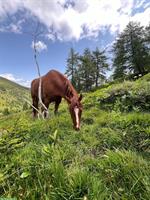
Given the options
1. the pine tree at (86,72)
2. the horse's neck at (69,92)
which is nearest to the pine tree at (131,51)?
the pine tree at (86,72)

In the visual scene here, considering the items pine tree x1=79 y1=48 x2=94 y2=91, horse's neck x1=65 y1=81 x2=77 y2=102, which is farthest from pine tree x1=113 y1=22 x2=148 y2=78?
horse's neck x1=65 y1=81 x2=77 y2=102

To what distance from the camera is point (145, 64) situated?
46844 millimetres

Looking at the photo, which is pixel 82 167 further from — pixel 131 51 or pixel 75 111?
pixel 131 51

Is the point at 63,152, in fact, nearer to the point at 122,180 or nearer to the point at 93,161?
the point at 93,161

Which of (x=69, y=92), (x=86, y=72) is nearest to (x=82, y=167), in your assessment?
(x=69, y=92)

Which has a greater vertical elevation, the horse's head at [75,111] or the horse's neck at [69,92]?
the horse's neck at [69,92]

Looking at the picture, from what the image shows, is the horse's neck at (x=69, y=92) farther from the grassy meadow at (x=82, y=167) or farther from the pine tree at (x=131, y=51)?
the pine tree at (x=131, y=51)

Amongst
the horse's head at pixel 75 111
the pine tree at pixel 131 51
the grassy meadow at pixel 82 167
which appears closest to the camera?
the grassy meadow at pixel 82 167

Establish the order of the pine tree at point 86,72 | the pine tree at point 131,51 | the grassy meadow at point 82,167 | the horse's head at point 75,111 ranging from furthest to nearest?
the pine tree at point 86,72 < the pine tree at point 131,51 < the horse's head at point 75,111 < the grassy meadow at point 82,167

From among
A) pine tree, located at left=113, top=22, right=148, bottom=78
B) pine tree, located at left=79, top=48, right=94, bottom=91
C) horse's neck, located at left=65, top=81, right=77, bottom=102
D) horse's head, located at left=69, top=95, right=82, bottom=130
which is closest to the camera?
horse's head, located at left=69, top=95, right=82, bottom=130

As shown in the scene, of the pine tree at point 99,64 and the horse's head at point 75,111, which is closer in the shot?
the horse's head at point 75,111

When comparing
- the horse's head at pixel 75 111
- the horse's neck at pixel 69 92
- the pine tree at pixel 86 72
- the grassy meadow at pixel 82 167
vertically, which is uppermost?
the pine tree at pixel 86 72

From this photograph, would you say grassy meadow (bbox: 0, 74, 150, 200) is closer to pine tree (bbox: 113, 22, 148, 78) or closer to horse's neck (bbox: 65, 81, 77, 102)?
horse's neck (bbox: 65, 81, 77, 102)

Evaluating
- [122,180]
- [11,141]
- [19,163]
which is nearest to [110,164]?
[122,180]
